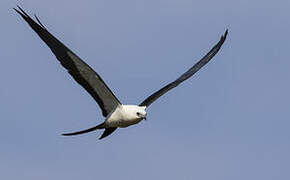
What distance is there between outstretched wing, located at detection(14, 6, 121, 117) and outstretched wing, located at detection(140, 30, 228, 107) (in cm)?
157

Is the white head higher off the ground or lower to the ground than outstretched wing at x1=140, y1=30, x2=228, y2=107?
lower

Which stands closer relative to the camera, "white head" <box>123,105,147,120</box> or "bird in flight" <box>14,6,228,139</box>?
"bird in flight" <box>14,6,228,139</box>

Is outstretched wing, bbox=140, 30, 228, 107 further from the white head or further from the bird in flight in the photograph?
the white head

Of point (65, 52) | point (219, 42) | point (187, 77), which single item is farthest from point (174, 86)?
point (65, 52)

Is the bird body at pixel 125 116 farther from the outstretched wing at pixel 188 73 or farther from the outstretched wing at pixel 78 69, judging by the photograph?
the outstretched wing at pixel 188 73

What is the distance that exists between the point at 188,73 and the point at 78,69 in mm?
4410

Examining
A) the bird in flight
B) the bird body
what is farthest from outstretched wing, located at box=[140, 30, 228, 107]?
the bird body

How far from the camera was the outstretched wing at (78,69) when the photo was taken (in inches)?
798

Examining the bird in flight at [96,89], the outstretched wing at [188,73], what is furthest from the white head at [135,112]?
the outstretched wing at [188,73]

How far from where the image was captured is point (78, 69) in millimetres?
20719

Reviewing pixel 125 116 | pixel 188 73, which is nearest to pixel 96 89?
pixel 125 116

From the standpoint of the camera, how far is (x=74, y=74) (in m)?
20.9

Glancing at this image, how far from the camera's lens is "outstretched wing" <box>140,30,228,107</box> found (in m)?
23.2

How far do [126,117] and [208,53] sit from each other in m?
4.42
